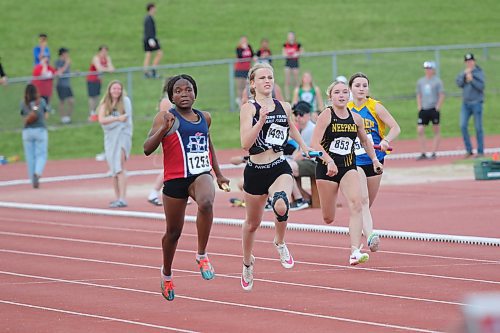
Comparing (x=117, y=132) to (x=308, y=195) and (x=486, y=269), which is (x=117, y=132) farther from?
(x=486, y=269)

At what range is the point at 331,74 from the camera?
99.6ft

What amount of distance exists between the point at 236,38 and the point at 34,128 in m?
22.3

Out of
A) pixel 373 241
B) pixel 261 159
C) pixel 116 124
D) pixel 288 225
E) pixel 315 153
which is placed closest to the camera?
pixel 261 159

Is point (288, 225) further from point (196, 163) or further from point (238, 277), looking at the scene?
point (196, 163)

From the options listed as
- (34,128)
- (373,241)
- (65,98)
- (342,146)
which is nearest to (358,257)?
(373,241)

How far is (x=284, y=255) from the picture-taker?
428 inches

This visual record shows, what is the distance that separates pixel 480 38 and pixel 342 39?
5072 millimetres

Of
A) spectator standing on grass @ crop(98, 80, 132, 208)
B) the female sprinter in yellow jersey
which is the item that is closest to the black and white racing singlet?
the female sprinter in yellow jersey

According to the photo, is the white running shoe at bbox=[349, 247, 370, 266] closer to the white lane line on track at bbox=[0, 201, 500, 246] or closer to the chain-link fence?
the white lane line on track at bbox=[0, 201, 500, 246]

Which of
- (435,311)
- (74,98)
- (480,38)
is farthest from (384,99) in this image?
(435,311)

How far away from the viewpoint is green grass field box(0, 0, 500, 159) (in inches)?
1172

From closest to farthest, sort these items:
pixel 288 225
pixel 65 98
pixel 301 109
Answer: pixel 288 225 → pixel 301 109 → pixel 65 98

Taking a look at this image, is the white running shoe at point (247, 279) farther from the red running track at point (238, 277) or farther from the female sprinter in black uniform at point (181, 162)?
the female sprinter in black uniform at point (181, 162)

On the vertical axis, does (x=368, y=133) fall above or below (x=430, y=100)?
above
